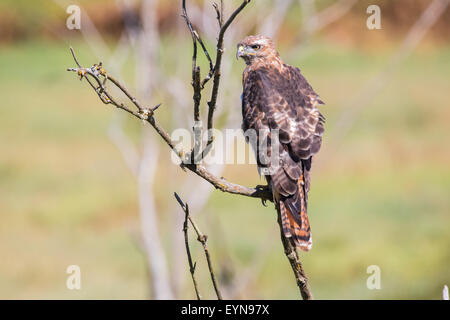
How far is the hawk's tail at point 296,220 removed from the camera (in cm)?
356

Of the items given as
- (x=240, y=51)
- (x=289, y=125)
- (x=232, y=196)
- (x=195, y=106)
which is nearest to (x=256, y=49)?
(x=240, y=51)

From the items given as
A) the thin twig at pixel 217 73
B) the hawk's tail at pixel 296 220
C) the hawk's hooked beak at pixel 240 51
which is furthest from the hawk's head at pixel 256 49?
the thin twig at pixel 217 73

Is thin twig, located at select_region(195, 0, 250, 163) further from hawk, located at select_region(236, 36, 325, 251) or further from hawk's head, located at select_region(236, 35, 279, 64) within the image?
hawk's head, located at select_region(236, 35, 279, 64)

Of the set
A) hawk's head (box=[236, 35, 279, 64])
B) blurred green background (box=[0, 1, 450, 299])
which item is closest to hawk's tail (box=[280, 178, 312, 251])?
hawk's head (box=[236, 35, 279, 64])

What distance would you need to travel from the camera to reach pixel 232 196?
33.8ft

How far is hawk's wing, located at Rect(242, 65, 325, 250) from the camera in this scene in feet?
12.4

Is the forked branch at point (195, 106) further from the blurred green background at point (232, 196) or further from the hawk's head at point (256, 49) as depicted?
the blurred green background at point (232, 196)

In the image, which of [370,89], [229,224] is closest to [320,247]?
[229,224]

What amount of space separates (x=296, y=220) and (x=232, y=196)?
262 inches

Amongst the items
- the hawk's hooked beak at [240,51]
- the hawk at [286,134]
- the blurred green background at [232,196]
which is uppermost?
the blurred green background at [232,196]

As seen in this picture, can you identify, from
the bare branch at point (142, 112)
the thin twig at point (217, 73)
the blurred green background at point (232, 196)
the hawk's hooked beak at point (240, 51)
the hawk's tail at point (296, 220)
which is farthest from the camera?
the blurred green background at point (232, 196)

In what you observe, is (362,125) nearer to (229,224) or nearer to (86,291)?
(229,224)
